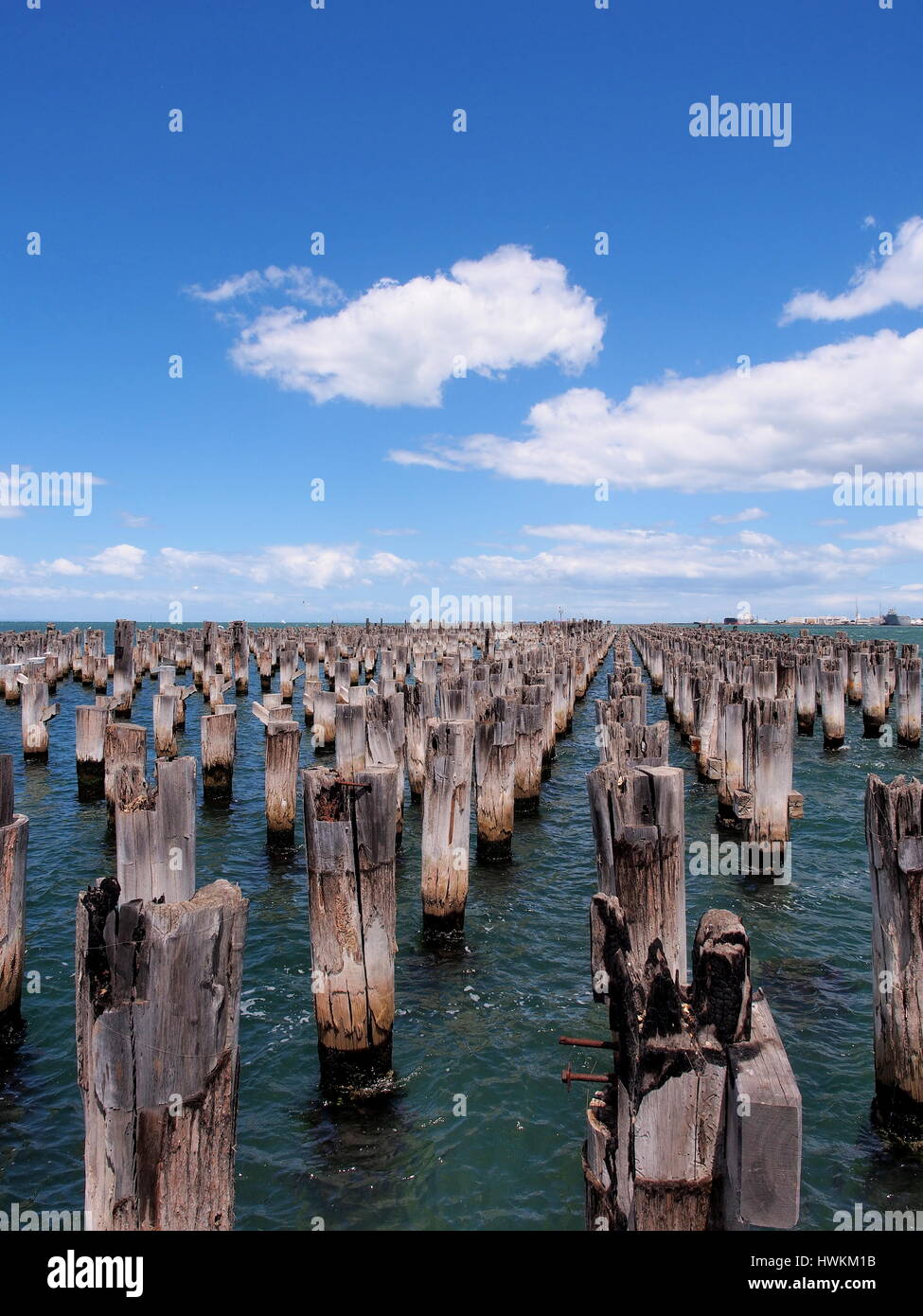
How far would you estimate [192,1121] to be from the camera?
365cm

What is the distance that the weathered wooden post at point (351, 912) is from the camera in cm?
622

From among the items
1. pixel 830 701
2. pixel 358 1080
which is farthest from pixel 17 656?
pixel 358 1080

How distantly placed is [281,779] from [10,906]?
653 centimetres

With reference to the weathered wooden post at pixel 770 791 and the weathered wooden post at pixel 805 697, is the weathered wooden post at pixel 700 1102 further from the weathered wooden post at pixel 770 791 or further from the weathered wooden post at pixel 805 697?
the weathered wooden post at pixel 805 697

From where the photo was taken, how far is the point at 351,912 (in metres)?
6.28

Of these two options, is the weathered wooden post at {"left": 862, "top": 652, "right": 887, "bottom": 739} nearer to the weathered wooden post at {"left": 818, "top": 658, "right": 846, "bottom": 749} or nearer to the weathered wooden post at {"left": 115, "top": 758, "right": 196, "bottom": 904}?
the weathered wooden post at {"left": 818, "top": 658, "right": 846, "bottom": 749}

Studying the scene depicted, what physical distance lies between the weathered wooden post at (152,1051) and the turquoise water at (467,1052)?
2179 millimetres

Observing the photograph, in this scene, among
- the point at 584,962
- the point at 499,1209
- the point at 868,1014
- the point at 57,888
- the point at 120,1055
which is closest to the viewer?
the point at 120,1055

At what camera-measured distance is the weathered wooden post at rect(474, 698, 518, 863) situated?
12227mm

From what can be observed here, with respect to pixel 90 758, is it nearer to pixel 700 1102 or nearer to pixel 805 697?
pixel 700 1102

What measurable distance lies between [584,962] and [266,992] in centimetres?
372
